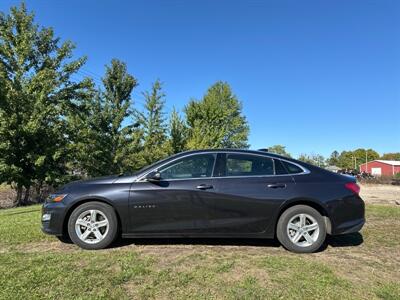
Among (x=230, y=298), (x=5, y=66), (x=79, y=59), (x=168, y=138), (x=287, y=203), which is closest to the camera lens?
(x=230, y=298)

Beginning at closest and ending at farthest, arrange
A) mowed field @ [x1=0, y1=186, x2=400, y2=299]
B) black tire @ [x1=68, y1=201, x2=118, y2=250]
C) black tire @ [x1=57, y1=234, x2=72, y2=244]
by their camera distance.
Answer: mowed field @ [x1=0, y1=186, x2=400, y2=299] → black tire @ [x1=68, y1=201, x2=118, y2=250] → black tire @ [x1=57, y1=234, x2=72, y2=244]

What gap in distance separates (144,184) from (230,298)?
233 centimetres

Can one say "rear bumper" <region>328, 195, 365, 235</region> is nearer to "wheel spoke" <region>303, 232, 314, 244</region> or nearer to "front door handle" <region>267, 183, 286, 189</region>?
"wheel spoke" <region>303, 232, 314, 244</region>

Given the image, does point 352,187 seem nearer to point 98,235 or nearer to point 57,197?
point 98,235

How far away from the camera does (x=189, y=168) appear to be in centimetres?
550

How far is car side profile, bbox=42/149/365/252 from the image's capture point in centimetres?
523

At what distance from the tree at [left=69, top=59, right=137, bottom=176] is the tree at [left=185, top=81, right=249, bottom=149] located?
16.0ft

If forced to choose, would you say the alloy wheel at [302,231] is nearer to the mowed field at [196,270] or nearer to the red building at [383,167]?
the mowed field at [196,270]

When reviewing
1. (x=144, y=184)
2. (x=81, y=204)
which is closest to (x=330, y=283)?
(x=144, y=184)

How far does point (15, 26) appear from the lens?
19.8 meters

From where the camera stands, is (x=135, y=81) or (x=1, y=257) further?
(x=135, y=81)

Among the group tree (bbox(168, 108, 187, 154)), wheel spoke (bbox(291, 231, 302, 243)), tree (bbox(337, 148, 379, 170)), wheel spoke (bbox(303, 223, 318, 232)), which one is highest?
tree (bbox(337, 148, 379, 170))

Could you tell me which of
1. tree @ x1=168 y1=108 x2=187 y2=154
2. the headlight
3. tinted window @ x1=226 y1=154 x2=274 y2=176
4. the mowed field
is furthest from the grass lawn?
tree @ x1=168 y1=108 x2=187 y2=154

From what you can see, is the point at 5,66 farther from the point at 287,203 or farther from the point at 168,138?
the point at 287,203
